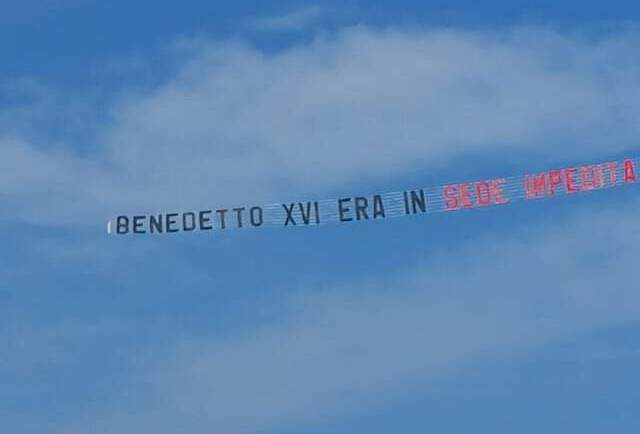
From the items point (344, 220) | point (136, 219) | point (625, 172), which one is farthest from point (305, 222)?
point (625, 172)

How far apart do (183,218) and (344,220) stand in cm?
966

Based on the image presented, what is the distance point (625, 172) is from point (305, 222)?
60.7 ft

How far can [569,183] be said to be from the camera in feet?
338

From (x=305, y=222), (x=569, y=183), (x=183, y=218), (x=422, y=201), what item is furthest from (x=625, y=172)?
(x=183, y=218)

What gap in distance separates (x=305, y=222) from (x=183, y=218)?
24.8ft

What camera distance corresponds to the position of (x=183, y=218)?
108 metres

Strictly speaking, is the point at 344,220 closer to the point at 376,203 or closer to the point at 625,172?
the point at 376,203

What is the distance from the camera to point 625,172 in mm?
102312

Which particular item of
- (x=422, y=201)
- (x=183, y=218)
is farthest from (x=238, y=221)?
(x=422, y=201)

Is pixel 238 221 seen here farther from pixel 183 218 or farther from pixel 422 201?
pixel 422 201

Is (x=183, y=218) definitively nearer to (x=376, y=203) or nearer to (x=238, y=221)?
(x=238, y=221)

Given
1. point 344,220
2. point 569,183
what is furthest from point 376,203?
point 569,183

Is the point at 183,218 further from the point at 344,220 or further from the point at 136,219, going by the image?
the point at 344,220

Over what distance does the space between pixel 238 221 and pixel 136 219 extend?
19.8 ft
